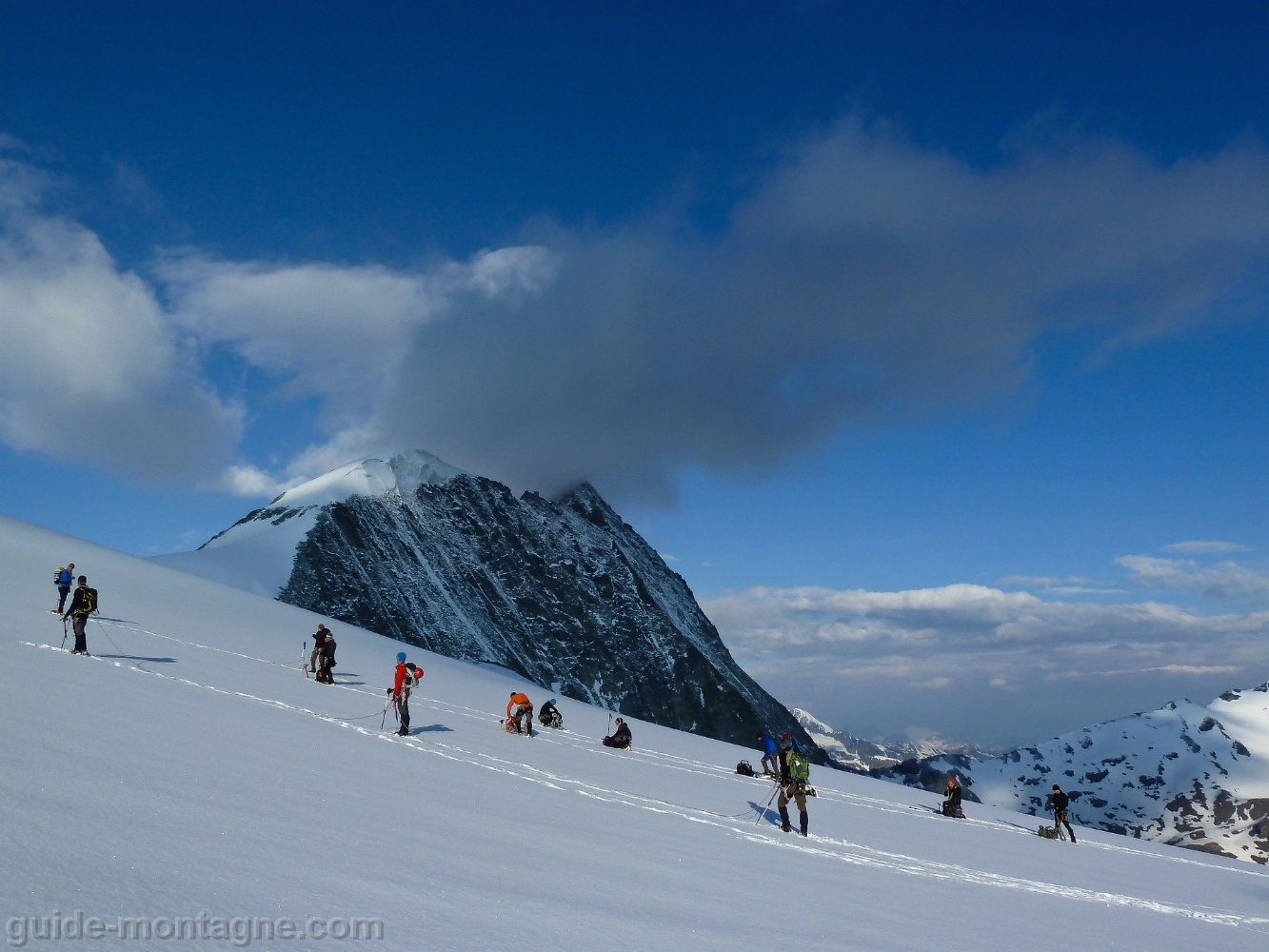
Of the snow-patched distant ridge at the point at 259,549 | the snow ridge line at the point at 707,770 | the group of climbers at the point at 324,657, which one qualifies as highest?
the snow-patched distant ridge at the point at 259,549

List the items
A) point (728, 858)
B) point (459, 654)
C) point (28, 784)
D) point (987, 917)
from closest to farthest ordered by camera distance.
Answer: point (28, 784) < point (987, 917) < point (728, 858) < point (459, 654)

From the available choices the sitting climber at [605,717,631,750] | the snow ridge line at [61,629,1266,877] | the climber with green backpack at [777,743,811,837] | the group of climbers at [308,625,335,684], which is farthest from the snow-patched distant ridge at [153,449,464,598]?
the climber with green backpack at [777,743,811,837]

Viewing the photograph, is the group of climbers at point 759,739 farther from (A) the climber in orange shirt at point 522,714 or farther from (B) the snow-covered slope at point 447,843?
(B) the snow-covered slope at point 447,843

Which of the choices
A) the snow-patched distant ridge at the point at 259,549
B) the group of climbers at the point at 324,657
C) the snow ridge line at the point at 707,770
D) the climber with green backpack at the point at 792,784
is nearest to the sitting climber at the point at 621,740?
the snow ridge line at the point at 707,770

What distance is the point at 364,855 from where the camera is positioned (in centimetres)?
765

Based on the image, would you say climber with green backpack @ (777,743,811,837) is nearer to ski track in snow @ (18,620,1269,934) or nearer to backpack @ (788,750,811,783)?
backpack @ (788,750,811,783)

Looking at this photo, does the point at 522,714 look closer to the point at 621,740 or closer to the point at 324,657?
the point at 621,740

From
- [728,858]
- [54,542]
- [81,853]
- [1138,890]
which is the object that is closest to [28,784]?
[81,853]

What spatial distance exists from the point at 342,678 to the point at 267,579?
120598 mm

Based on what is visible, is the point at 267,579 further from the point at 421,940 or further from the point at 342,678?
the point at 421,940

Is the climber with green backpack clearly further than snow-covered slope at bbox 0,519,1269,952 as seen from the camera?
Yes

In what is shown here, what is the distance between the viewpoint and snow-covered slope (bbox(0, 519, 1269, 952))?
6.11 metres

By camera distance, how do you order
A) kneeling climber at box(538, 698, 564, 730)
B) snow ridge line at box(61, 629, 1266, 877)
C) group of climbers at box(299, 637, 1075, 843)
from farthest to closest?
kneeling climber at box(538, 698, 564, 730)
snow ridge line at box(61, 629, 1266, 877)
group of climbers at box(299, 637, 1075, 843)

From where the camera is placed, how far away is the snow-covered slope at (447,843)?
611 centimetres
